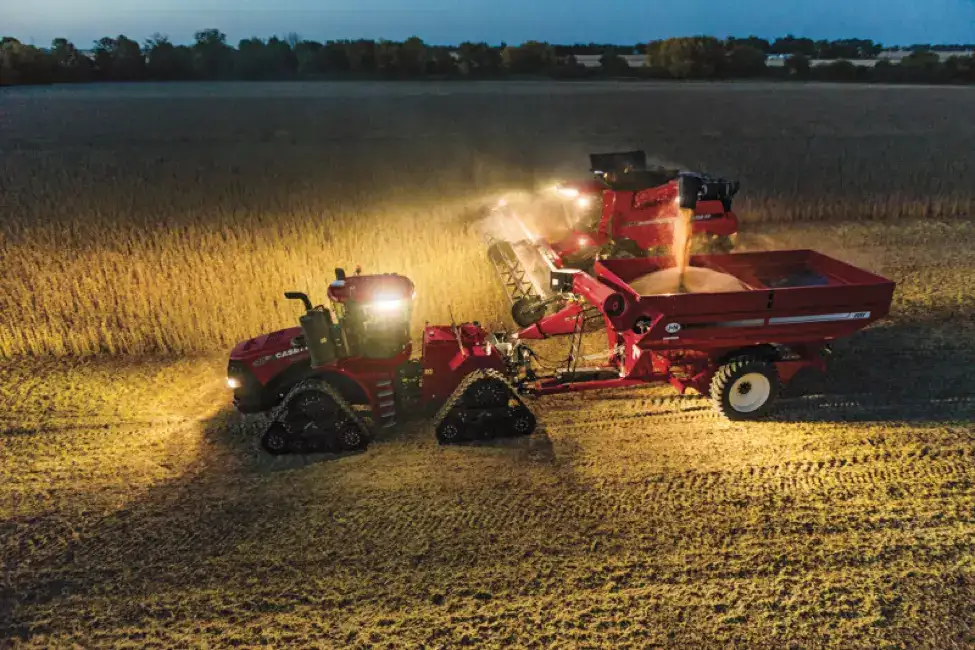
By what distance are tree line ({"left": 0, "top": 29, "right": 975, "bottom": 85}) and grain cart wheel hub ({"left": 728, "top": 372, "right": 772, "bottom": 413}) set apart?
5463 cm

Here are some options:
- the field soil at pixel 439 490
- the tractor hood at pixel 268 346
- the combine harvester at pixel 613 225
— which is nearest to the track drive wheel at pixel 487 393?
the field soil at pixel 439 490

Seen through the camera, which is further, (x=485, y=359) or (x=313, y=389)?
(x=485, y=359)

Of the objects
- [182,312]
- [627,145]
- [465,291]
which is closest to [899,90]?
[627,145]

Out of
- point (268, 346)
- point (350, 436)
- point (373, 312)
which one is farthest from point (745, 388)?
point (268, 346)

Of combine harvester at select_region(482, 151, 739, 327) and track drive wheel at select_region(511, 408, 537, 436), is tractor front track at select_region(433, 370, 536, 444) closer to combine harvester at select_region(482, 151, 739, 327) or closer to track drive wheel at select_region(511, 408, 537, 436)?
track drive wheel at select_region(511, 408, 537, 436)

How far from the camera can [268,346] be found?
511 centimetres

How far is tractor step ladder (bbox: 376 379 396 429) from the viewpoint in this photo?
5125 mm

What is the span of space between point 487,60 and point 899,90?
3404cm

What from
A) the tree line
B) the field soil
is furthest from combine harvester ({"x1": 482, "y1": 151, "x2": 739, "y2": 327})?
the tree line

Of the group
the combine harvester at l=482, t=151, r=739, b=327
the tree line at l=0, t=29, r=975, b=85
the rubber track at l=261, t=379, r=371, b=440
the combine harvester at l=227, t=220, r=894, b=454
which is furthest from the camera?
the tree line at l=0, t=29, r=975, b=85

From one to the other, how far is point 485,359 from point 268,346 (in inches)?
74.3

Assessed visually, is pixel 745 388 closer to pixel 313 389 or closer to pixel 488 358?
pixel 488 358

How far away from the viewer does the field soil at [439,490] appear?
3572 millimetres

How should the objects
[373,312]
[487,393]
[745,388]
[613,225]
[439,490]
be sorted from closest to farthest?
1. [439,490]
2. [373,312]
3. [487,393]
4. [745,388]
5. [613,225]
